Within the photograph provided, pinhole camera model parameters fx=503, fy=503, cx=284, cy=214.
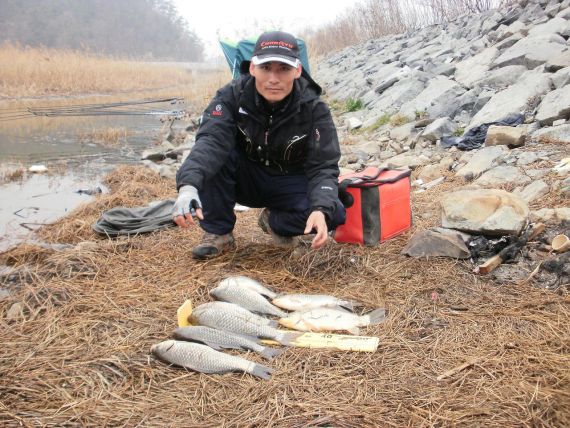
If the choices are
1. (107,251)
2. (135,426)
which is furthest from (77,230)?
(135,426)

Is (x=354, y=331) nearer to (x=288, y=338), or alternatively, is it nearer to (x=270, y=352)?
(x=288, y=338)

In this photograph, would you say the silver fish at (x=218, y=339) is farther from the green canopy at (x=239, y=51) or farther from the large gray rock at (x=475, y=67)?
the large gray rock at (x=475, y=67)

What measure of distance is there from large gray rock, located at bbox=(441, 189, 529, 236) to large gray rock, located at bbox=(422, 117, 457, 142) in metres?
3.33

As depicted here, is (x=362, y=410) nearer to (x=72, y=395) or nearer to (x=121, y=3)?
(x=72, y=395)

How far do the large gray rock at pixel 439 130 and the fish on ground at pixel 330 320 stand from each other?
4.51 metres

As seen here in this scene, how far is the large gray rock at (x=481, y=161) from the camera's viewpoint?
5020mm

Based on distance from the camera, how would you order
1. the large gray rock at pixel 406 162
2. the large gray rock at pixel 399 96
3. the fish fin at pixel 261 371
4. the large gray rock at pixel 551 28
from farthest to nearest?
the large gray rock at pixel 399 96
the large gray rock at pixel 551 28
the large gray rock at pixel 406 162
the fish fin at pixel 261 371

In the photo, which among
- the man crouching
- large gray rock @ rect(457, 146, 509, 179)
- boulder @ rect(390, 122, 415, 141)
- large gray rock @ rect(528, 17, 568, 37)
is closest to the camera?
the man crouching

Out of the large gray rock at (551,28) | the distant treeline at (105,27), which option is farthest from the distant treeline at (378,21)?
the distant treeline at (105,27)

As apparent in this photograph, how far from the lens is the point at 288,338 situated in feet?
7.85

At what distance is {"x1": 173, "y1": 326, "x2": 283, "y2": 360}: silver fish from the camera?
2.31m

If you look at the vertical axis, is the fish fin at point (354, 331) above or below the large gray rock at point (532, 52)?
below

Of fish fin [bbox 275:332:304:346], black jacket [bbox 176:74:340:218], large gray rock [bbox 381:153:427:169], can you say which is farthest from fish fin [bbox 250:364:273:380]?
large gray rock [bbox 381:153:427:169]

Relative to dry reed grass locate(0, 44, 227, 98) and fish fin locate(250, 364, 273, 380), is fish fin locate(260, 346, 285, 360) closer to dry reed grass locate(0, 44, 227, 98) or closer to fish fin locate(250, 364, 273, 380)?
fish fin locate(250, 364, 273, 380)
